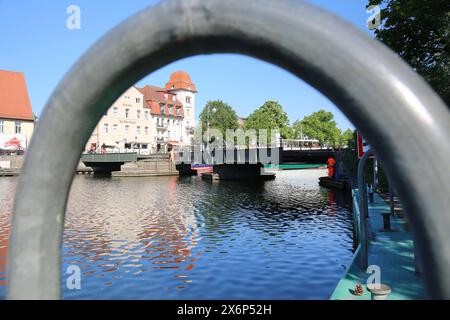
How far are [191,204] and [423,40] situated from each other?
17.0 metres

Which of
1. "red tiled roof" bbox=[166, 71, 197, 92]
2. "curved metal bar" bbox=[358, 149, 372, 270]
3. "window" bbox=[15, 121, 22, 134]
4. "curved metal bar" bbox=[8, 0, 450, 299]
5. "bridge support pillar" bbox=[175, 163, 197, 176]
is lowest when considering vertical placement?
"bridge support pillar" bbox=[175, 163, 197, 176]

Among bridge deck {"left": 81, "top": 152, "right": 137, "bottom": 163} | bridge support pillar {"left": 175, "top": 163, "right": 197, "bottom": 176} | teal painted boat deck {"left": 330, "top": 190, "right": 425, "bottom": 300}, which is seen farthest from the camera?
bridge support pillar {"left": 175, "top": 163, "right": 197, "bottom": 176}

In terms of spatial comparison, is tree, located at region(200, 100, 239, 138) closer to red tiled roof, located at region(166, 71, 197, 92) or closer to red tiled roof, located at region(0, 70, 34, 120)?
red tiled roof, located at region(166, 71, 197, 92)

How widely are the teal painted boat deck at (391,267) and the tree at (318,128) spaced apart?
302 feet

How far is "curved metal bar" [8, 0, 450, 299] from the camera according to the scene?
1.08m

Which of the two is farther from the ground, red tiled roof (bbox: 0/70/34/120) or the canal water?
red tiled roof (bbox: 0/70/34/120)

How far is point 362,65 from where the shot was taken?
1117 millimetres

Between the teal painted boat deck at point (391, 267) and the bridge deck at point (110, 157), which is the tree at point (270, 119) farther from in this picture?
the teal painted boat deck at point (391, 267)

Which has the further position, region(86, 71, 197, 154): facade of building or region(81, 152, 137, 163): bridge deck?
region(86, 71, 197, 154): facade of building

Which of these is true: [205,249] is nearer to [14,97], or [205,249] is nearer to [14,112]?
[14,112]

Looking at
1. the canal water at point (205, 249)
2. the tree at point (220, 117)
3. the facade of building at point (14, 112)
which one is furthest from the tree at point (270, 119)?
the canal water at point (205, 249)

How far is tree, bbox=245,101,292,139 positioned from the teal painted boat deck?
68.1m

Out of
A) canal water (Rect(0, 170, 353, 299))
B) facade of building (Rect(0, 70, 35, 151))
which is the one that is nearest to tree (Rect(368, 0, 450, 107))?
canal water (Rect(0, 170, 353, 299))

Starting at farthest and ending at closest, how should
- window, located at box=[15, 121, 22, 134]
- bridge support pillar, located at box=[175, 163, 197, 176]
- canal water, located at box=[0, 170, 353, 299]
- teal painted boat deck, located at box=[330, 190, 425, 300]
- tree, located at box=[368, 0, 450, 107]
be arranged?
window, located at box=[15, 121, 22, 134], bridge support pillar, located at box=[175, 163, 197, 176], tree, located at box=[368, 0, 450, 107], canal water, located at box=[0, 170, 353, 299], teal painted boat deck, located at box=[330, 190, 425, 300]
